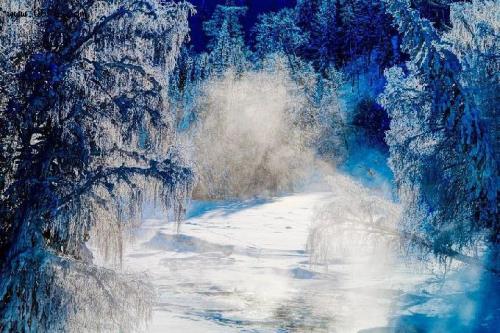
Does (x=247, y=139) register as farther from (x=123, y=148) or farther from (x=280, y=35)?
(x=123, y=148)

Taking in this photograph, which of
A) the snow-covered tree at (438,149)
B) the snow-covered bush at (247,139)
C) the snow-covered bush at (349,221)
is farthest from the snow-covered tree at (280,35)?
the snow-covered bush at (349,221)

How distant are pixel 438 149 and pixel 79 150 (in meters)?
6.56

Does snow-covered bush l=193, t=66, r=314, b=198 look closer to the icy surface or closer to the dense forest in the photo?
the icy surface

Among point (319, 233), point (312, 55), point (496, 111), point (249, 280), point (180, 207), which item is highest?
point (312, 55)

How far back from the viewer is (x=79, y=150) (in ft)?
20.9

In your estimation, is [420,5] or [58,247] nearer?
[58,247]

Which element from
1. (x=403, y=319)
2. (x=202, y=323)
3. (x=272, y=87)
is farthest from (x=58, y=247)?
(x=272, y=87)

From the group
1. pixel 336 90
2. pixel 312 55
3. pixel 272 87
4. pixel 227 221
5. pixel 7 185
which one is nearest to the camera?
pixel 7 185

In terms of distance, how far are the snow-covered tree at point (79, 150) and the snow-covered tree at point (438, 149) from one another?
13.8 ft

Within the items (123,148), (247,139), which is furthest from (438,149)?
(247,139)

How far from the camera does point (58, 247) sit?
6785 millimetres

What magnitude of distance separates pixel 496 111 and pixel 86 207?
24.0 ft

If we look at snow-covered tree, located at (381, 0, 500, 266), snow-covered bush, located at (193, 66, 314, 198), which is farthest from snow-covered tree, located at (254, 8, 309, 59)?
snow-covered tree, located at (381, 0, 500, 266)

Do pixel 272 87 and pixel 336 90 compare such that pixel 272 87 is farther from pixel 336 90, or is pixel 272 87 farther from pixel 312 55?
pixel 312 55
